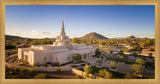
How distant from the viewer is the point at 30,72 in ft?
31.9

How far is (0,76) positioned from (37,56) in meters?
4.84

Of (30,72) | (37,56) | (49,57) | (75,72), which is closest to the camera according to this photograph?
(30,72)

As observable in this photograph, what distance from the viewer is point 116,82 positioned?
303 inches

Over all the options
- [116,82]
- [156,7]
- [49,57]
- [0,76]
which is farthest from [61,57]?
[156,7]

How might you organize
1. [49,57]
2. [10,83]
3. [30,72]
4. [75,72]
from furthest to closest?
[49,57], [75,72], [30,72], [10,83]

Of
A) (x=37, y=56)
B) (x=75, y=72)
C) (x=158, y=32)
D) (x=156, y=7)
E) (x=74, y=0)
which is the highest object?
(x=74, y=0)

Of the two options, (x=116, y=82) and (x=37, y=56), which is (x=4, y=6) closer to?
(x=37, y=56)

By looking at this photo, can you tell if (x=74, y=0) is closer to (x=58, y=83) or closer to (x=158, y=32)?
(x=58, y=83)

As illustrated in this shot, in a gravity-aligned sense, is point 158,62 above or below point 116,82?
above

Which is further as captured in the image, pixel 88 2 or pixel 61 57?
pixel 61 57

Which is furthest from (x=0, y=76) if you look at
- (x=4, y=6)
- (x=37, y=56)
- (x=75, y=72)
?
(x=75, y=72)

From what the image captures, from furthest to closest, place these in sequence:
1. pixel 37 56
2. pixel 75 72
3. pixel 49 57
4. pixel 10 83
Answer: pixel 49 57, pixel 37 56, pixel 75 72, pixel 10 83

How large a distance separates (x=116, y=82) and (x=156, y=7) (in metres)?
7.29

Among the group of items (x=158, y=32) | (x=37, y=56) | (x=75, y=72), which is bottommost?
(x=75, y=72)
